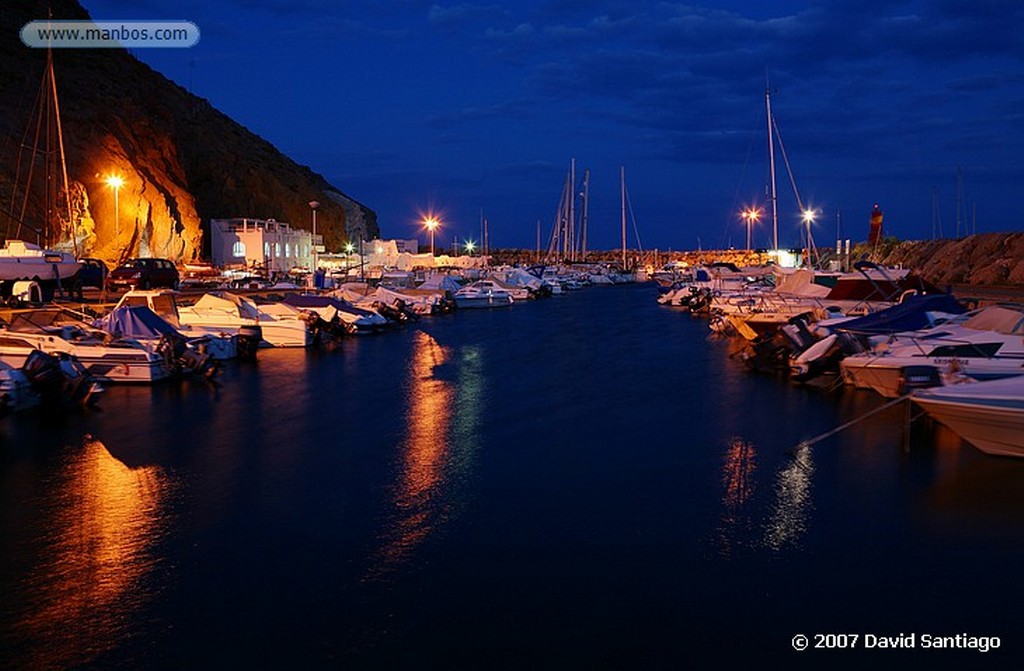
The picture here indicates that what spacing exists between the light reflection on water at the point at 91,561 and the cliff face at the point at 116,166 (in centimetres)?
2981

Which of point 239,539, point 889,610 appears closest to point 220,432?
point 239,539

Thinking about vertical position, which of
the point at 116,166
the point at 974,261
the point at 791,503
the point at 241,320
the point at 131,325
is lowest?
the point at 791,503

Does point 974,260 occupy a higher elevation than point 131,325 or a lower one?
higher

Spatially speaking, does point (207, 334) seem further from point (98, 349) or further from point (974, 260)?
point (974, 260)

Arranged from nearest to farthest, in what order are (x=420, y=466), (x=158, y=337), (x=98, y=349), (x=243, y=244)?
(x=420, y=466)
(x=98, y=349)
(x=158, y=337)
(x=243, y=244)

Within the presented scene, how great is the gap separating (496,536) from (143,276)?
114ft

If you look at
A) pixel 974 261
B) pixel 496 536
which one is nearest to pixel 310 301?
pixel 496 536

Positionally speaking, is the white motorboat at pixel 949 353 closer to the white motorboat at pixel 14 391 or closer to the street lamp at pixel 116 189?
the white motorboat at pixel 14 391

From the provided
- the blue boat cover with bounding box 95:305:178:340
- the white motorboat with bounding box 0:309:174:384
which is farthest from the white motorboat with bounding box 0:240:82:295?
the white motorboat with bounding box 0:309:174:384

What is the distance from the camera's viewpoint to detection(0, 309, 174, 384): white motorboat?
21.1 m

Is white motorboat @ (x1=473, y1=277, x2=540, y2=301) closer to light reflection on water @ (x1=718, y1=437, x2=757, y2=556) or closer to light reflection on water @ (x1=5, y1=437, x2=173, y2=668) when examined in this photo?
light reflection on water @ (x1=718, y1=437, x2=757, y2=556)

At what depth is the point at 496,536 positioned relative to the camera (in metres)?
10.8

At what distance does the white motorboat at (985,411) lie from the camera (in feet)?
43.9

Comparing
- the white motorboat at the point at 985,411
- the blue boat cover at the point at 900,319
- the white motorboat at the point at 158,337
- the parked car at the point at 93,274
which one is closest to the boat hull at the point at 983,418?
the white motorboat at the point at 985,411
